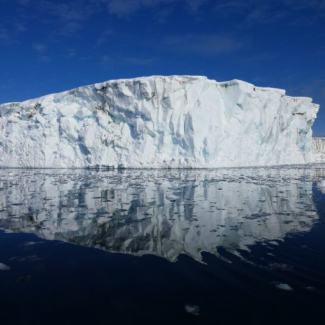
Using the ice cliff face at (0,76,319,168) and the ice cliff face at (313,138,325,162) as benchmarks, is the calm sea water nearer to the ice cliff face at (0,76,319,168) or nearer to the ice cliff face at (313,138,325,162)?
the ice cliff face at (0,76,319,168)

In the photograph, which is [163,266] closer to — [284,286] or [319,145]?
[284,286]

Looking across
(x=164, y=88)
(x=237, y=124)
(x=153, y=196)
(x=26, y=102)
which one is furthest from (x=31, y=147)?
(x=153, y=196)

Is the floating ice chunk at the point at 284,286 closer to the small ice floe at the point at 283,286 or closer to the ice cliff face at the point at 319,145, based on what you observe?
the small ice floe at the point at 283,286

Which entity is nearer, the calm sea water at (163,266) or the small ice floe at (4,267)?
the calm sea water at (163,266)

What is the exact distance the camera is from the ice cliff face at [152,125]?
20531 millimetres

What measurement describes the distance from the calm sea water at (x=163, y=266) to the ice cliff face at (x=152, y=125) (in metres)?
14.6

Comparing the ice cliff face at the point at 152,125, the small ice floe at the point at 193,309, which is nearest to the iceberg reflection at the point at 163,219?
the small ice floe at the point at 193,309

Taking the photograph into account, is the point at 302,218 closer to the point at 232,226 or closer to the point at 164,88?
the point at 232,226

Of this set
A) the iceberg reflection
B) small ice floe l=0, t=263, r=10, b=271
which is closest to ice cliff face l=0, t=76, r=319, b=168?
the iceberg reflection

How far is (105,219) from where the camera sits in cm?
551

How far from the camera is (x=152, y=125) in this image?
20969mm

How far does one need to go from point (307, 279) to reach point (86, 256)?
249 centimetres

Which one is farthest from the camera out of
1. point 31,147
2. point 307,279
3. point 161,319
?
point 31,147

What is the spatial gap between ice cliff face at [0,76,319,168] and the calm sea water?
573 inches
